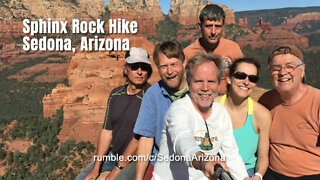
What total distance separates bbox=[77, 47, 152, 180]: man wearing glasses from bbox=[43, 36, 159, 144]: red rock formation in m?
19.9

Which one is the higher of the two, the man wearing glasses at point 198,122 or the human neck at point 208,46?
the human neck at point 208,46

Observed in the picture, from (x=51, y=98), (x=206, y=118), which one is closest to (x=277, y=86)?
(x=206, y=118)

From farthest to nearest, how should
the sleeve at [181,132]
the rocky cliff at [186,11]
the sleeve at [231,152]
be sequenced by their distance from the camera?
the rocky cliff at [186,11] → the sleeve at [231,152] → the sleeve at [181,132]

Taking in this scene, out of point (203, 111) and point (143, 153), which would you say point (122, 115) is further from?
point (203, 111)

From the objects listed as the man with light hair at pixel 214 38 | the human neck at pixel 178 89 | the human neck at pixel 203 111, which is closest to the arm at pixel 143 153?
the human neck at pixel 178 89

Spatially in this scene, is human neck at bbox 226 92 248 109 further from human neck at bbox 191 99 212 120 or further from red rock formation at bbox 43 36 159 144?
red rock formation at bbox 43 36 159 144

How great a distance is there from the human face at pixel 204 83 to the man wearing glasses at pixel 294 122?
1373mm

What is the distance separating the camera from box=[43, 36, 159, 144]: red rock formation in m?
25.2

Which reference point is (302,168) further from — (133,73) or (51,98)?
(51,98)

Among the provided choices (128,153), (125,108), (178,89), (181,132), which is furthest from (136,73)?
(181,132)

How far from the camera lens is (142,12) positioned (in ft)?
A: 304

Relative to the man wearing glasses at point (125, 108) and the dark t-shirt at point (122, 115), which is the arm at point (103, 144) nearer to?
the man wearing glasses at point (125, 108)

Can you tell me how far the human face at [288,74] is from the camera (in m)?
3.56

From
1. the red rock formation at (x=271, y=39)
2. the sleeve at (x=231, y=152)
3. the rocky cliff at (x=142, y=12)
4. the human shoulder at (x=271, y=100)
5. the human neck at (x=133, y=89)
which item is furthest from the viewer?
the red rock formation at (x=271, y=39)
